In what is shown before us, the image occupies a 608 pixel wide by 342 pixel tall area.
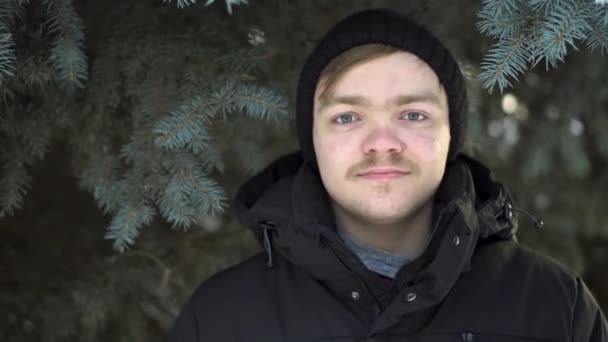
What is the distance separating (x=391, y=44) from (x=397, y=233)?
64cm

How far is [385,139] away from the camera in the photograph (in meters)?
2.42

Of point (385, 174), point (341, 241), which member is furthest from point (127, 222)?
point (385, 174)

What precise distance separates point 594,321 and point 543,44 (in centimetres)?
105

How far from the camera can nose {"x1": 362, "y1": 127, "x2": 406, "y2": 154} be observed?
241 cm

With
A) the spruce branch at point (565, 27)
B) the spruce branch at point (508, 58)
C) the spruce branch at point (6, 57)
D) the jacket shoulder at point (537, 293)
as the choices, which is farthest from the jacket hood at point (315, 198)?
the spruce branch at point (6, 57)

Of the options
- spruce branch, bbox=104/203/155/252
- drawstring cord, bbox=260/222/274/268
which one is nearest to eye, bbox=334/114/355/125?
drawstring cord, bbox=260/222/274/268

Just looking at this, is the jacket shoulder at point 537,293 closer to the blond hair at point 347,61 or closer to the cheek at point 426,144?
the cheek at point 426,144

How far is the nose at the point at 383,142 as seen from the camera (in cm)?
241

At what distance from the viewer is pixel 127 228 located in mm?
2406

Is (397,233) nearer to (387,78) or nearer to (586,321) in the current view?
(387,78)

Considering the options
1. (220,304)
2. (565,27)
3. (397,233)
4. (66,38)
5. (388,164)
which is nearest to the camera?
(565,27)

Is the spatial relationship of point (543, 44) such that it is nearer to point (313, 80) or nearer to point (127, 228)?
point (313, 80)

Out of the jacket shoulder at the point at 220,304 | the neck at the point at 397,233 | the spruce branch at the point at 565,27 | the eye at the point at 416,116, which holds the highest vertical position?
the spruce branch at the point at 565,27

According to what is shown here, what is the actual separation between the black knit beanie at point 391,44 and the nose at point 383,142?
0.95 feet
